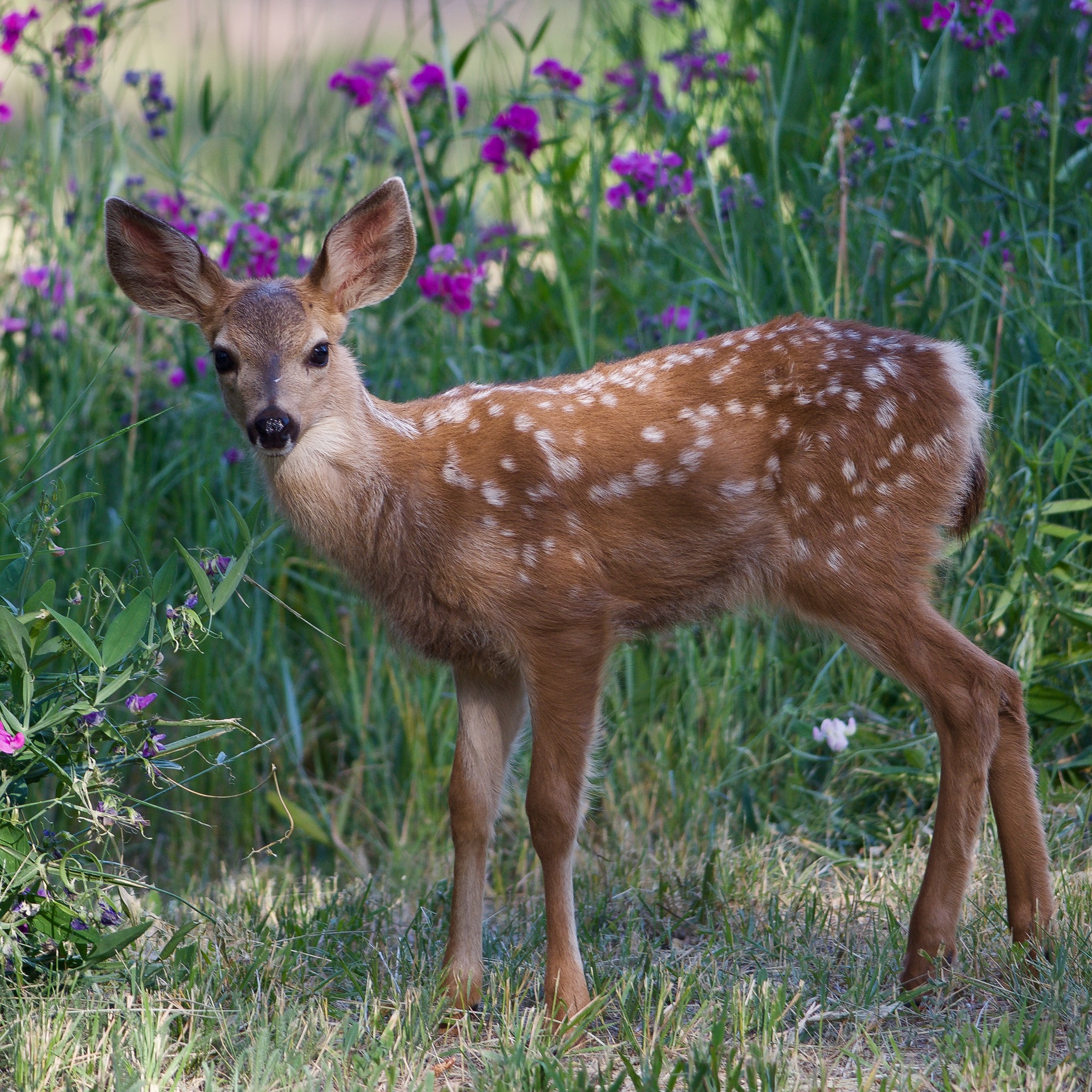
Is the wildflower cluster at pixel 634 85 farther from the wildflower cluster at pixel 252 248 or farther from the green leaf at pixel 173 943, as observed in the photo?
the green leaf at pixel 173 943

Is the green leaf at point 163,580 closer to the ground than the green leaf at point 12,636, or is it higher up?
higher up

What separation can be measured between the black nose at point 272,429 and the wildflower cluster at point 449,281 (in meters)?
1.47

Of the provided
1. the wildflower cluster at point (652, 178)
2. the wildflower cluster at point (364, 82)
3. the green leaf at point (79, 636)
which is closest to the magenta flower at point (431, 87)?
the wildflower cluster at point (364, 82)

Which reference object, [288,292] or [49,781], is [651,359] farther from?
[49,781]

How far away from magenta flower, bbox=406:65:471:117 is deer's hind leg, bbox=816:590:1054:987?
2.59m

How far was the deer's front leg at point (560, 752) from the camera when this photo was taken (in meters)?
3.63

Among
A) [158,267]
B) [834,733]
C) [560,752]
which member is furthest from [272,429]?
[834,733]

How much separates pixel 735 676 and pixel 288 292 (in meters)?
2.01

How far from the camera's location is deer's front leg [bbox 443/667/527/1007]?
144 inches

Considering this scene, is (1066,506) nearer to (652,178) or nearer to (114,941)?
(652,178)

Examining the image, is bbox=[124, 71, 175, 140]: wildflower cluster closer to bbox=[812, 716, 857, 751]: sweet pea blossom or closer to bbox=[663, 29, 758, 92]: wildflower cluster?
bbox=[663, 29, 758, 92]: wildflower cluster

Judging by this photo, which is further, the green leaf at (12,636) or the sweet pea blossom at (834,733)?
the sweet pea blossom at (834,733)

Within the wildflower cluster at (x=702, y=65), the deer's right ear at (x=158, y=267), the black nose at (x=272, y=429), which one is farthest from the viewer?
the wildflower cluster at (x=702, y=65)

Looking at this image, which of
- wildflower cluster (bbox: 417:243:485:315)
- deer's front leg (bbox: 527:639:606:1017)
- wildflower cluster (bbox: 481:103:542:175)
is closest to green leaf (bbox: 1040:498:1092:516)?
deer's front leg (bbox: 527:639:606:1017)
